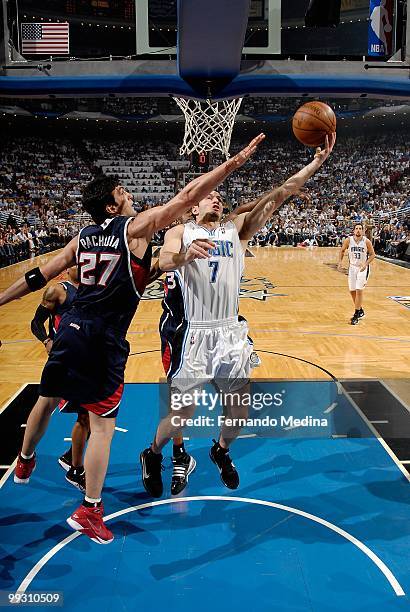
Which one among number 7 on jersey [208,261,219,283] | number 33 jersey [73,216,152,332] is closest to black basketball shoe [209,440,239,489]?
number 7 on jersey [208,261,219,283]

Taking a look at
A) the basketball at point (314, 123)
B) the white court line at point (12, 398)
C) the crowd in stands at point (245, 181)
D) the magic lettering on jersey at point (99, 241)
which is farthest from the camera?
the crowd in stands at point (245, 181)

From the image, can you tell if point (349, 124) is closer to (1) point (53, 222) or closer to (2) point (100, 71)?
(1) point (53, 222)

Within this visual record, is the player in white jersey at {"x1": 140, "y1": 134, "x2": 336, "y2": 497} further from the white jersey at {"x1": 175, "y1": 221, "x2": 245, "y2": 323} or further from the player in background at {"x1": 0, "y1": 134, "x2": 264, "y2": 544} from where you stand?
the player in background at {"x1": 0, "y1": 134, "x2": 264, "y2": 544}

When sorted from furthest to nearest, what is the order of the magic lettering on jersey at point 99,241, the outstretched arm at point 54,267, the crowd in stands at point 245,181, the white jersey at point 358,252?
the crowd in stands at point 245,181 → the white jersey at point 358,252 → the outstretched arm at point 54,267 → the magic lettering on jersey at point 99,241

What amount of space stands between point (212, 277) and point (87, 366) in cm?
103

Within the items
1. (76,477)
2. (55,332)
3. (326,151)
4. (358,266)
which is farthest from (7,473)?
(358,266)

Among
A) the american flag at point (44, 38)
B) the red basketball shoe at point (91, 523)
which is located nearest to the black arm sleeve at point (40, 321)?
the red basketball shoe at point (91, 523)

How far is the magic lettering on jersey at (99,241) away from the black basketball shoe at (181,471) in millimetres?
1644

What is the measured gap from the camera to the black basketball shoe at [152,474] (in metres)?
3.62

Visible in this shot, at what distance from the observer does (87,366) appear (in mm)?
2967

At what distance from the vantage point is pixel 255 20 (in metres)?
6.33

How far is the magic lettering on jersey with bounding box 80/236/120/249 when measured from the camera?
9.55 ft

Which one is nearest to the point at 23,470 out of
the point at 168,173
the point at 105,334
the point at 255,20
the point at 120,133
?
the point at 105,334

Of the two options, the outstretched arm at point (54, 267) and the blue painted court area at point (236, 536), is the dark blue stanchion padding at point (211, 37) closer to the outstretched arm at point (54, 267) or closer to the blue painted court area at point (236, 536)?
the outstretched arm at point (54, 267)
